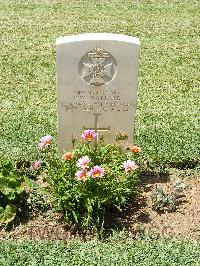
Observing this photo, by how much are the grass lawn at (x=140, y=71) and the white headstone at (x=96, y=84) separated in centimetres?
77

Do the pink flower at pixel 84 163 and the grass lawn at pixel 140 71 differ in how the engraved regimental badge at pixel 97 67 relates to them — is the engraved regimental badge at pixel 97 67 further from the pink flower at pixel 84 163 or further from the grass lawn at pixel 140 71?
the grass lawn at pixel 140 71

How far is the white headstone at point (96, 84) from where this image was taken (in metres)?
4.60

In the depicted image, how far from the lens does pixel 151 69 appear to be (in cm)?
805

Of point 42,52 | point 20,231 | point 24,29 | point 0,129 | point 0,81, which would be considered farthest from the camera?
point 24,29

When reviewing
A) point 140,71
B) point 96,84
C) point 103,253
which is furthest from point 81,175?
point 140,71

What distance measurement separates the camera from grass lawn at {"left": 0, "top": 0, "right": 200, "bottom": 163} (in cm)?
603

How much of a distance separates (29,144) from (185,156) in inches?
71.0

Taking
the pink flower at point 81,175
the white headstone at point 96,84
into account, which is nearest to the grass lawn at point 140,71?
the white headstone at point 96,84

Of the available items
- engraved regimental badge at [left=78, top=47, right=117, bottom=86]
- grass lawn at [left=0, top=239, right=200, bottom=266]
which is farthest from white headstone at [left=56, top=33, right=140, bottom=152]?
grass lawn at [left=0, top=239, right=200, bottom=266]

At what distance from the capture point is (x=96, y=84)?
189 inches

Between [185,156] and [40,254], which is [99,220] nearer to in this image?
[40,254]

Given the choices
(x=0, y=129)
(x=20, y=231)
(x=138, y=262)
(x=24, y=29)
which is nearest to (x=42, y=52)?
(x=24, y=29)

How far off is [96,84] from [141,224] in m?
1.39

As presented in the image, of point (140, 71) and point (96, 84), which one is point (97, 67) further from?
point (140, 71)
